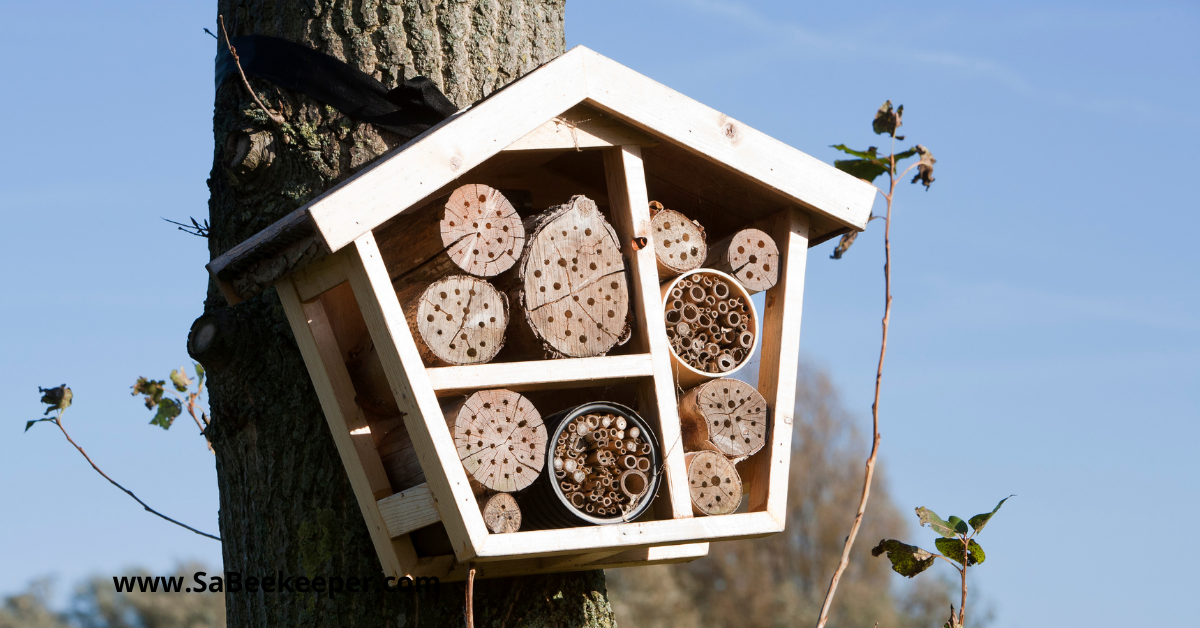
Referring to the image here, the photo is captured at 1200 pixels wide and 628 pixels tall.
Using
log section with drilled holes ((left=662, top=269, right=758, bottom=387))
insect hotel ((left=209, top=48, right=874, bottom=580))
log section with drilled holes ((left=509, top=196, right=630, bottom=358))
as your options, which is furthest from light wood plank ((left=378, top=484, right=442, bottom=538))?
log section with drilled holes ((left=662, top=269, right=758, bottom=387))

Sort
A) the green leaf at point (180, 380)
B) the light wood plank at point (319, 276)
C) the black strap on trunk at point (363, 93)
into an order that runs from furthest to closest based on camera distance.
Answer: the green leaf at point (180, 380), the black strap on trunk at point (363, 93), the light wood plank at point (319, 276)

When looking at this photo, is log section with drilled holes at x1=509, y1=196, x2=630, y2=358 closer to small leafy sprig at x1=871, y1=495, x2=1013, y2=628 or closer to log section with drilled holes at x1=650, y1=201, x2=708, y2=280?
log section with drilled holes at x1=650, y1=201, x2=708, y2=280

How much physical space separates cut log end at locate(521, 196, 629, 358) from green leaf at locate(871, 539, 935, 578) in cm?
68

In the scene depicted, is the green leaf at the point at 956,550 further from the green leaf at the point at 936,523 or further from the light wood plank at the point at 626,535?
the light wood plank at the point at 626,535

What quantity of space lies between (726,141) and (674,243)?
0.24 metres

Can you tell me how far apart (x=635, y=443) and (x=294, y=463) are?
76 cm

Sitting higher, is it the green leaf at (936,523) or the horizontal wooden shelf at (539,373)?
the horizontal wooden shelf at (539,373)

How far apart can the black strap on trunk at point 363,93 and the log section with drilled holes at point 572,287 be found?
44cm

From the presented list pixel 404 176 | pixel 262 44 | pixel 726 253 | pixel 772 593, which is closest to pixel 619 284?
pixel 726 253

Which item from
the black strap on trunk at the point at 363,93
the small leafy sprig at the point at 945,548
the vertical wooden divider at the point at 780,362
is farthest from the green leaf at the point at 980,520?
the black strap on trunk at the point at 363,93

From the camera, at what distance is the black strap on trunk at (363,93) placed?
6.91ft

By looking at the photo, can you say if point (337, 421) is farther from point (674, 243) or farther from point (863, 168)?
point (863, 168)

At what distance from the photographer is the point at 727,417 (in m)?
1.96

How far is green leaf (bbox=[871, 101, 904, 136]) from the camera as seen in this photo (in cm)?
191
